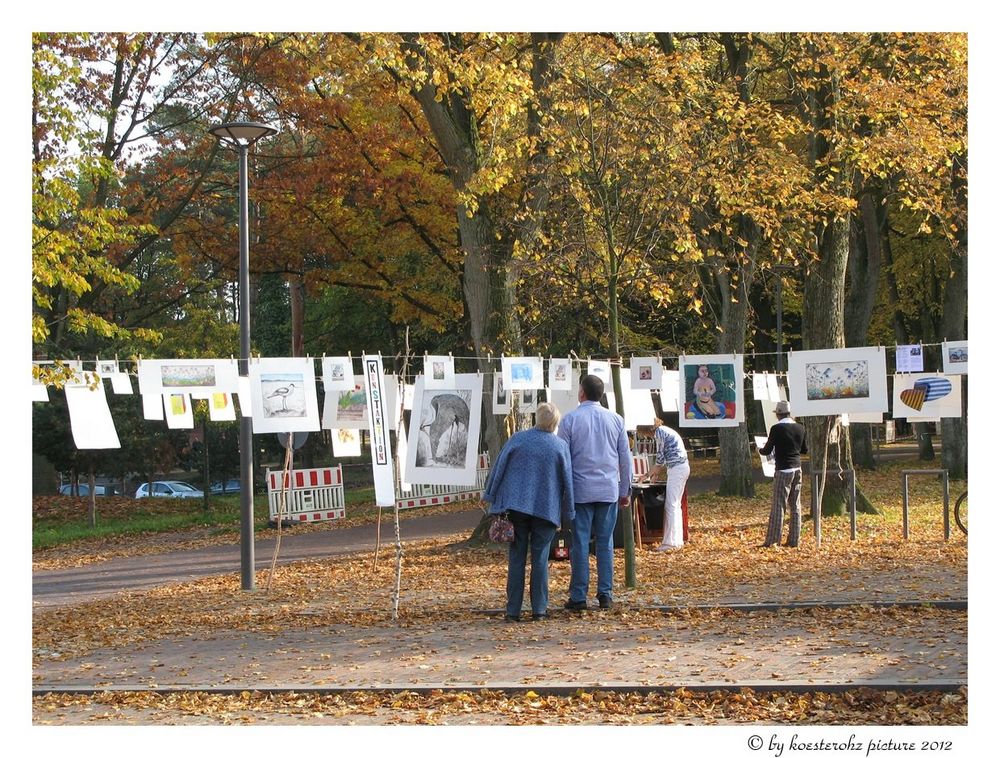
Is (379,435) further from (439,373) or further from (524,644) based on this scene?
(439,373)

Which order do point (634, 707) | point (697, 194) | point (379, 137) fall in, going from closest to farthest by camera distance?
point (634, 707), point (697, 194), point (379, 137)

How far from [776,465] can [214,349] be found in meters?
22.0

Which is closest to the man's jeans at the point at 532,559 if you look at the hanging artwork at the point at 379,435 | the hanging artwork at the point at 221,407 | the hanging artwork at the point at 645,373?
the hanging artwork at the point at 379,435

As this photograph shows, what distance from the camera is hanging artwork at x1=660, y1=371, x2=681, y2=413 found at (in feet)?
59.1

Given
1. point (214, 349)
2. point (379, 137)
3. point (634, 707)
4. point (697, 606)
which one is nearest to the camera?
point (634, 707)

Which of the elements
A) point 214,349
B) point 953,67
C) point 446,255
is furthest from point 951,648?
point 214,349

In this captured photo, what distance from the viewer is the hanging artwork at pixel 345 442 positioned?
1773 cm

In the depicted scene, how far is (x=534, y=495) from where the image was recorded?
10.4 meters

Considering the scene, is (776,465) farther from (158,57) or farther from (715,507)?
Result: (158,57)

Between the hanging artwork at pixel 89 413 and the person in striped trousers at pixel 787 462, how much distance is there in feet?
27.7

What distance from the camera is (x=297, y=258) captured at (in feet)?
92.2

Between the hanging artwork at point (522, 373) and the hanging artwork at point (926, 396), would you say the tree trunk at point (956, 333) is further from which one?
the hanging artwork at point (522, 373)

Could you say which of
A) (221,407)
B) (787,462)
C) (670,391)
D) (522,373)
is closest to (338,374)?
(522,373)

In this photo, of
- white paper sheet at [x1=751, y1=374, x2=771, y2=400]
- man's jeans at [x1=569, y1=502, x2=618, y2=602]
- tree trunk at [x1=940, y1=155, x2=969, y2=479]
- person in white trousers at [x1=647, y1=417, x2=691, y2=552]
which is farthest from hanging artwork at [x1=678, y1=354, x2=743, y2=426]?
tree trunk at [x1=940, y1=155, x2=969, y2=479]
